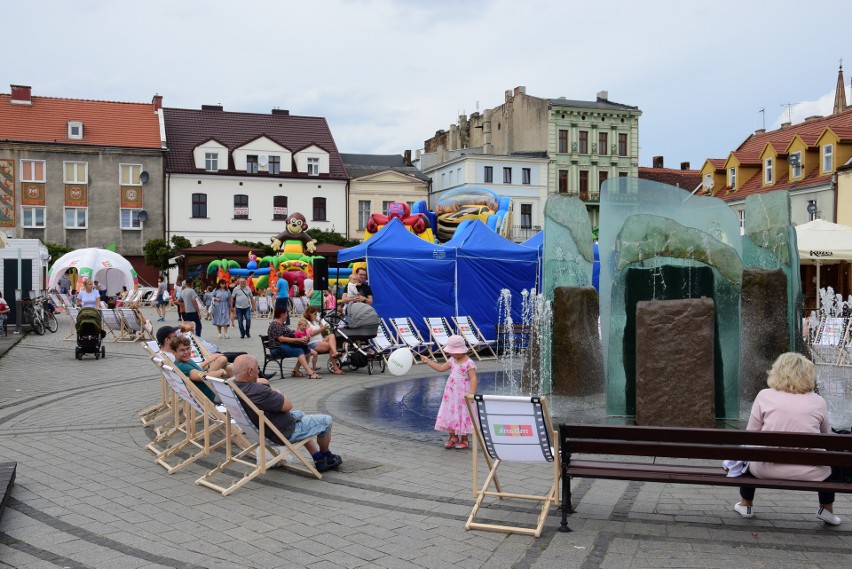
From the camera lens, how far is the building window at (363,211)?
5584 cm

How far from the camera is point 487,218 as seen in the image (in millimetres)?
28812

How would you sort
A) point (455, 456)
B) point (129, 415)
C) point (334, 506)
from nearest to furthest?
point (334, 506) → point (455, 456) → point (129, 415)

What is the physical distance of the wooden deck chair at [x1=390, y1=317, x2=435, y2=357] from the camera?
640 inches

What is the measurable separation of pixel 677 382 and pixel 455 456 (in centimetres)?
253

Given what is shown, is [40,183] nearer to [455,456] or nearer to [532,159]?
[532,159]

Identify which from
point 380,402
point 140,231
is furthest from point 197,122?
point 380,402

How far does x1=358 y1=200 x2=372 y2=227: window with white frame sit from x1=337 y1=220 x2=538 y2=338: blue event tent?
36593 millimetres

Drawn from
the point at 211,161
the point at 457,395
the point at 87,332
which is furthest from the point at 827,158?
the point at 211,161

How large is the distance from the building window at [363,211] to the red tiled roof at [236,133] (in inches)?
88.1

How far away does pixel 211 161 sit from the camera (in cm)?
5262

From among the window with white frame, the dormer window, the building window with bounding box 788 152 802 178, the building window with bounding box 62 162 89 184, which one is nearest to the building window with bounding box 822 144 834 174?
the building window with bounding box 788 152 802 178

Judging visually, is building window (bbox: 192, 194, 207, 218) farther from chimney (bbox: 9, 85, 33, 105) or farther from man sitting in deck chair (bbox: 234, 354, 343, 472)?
man sitting in deck chair (bbox: 234, 354, 343, 472)

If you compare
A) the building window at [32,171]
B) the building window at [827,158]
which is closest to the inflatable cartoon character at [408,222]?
the building window at [827,158]

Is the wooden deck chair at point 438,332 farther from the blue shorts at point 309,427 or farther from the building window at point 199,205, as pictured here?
the building window at point 199,205
